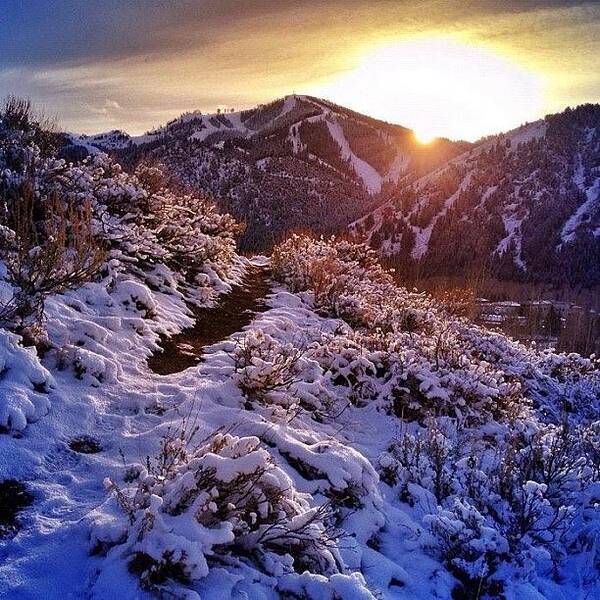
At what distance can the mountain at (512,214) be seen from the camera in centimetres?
6538

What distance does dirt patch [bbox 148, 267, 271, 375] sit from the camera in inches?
213

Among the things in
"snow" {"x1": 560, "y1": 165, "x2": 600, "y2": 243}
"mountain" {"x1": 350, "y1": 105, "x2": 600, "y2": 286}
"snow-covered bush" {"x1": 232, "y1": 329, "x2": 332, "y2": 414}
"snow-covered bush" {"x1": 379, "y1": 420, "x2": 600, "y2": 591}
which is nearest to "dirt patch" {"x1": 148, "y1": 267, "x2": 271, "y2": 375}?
"snow-covered bush" {"x1": 232, "y1": 329, "x2": 332, "y2": 414}

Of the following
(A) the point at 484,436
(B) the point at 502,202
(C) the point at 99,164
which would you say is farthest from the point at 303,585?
(B) the point at 502,202

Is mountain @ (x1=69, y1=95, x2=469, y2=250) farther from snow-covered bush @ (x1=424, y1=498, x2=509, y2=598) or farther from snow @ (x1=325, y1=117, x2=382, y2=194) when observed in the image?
snow-covered bush @ (x1=424, y1=498, x2=509, y2=598)

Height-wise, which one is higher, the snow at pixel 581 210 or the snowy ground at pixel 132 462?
the snow at pixel 581 210

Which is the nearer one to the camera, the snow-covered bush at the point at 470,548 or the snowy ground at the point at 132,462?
the snowy ground at the point at 132,462

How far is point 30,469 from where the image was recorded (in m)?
2.96

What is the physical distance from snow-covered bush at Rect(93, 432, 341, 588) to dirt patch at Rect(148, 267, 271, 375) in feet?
7.84

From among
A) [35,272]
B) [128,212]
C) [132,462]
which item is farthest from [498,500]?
[128,212]

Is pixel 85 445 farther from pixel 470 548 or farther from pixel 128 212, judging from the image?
pixel 128 212

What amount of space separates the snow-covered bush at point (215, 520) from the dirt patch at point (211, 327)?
2388mm

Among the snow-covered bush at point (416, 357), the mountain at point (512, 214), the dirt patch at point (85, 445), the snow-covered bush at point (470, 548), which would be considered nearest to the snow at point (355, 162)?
the mountain at point (512, 214)

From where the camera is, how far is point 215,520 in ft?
8.41

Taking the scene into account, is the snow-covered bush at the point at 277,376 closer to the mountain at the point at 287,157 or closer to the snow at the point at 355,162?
the mountain at the point at 287,157
